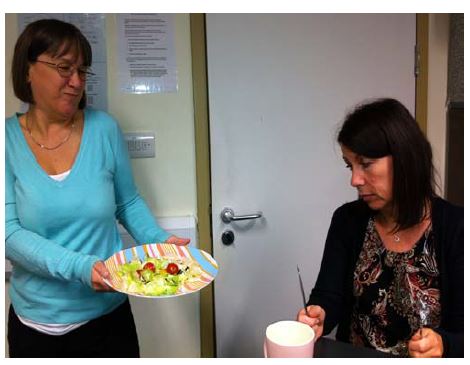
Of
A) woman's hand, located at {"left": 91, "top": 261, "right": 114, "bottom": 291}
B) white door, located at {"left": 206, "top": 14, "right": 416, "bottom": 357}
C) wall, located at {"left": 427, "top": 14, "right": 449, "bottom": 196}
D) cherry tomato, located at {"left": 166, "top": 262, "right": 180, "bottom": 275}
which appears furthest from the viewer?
wall, located at {"left": 427, "top": 14, "right": 449, "bottom": 196}

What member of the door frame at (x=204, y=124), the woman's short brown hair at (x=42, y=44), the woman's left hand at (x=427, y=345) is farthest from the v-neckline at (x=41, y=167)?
the woman's left hand at (x=427, y=345)

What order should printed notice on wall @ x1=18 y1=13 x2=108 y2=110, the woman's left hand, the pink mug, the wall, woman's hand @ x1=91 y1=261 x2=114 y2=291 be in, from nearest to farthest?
the pink mug
the woman's left hand
woman's hand @ x1=91 y1=261 x2=114 y2=291
printed notice on wall @ x1=18 y1=13 x2=108 y2=110
the wall

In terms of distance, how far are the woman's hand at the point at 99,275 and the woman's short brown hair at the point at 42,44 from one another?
0.53 m

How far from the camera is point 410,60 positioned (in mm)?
2061

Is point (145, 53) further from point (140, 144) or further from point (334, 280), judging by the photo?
point (334, 280)

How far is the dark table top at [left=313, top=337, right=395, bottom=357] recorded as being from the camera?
0.96 meters

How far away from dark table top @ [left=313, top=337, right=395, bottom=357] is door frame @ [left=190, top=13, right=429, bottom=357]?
1.02 meters

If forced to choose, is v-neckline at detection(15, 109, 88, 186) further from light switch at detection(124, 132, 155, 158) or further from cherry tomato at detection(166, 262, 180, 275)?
light switch at detection(124, 132, 155, 158)

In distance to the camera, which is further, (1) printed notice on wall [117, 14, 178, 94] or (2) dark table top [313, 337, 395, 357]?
(1) printed notice on wall [117, 14, 178, 94]

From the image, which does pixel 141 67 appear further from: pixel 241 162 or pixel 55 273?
pixel 55 273

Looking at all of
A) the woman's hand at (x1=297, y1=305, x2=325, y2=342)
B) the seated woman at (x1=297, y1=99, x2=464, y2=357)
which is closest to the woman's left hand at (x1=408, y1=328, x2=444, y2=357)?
the seated woman at (x1=297, y1=99, x2=464, y2=357)

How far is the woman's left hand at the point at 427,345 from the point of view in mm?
949
